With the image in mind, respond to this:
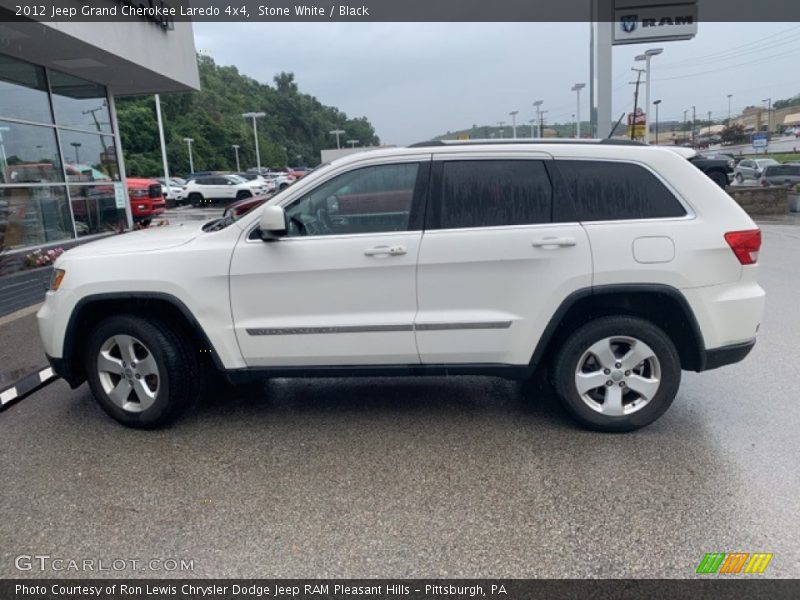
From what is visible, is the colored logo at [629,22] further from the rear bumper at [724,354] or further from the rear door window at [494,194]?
the rear bumper at [724,354]

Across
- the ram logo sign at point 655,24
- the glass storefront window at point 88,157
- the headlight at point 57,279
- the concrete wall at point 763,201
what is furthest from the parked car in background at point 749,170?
the headlight at point 57,279

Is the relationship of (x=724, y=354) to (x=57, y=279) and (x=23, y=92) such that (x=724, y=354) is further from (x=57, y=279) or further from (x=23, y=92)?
(x=23, y=92)

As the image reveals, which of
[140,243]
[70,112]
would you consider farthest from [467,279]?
[70,112]

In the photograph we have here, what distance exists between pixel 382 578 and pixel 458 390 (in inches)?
87.6

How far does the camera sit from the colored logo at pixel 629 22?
1428cm

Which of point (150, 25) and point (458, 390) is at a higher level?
point (150, 25)

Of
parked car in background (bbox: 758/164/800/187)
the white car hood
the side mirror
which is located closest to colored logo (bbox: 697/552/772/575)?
the side mirror

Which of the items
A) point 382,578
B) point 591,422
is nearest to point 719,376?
point 591,422

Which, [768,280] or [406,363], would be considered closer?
[406,363]

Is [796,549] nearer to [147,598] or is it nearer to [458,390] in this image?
[458,390]

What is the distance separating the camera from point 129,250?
3893 millimetres

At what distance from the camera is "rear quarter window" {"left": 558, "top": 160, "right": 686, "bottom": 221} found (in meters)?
3.66

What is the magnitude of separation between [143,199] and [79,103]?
5.98 m

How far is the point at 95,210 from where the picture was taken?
1228 cm
